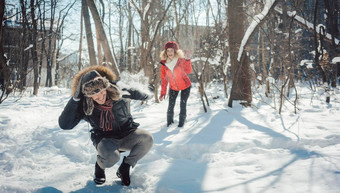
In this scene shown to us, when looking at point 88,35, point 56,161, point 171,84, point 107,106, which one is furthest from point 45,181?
point 88,35

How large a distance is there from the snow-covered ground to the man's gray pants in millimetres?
198

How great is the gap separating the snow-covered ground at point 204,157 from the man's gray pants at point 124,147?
0.20 meters

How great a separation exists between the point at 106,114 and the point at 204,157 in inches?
47.0

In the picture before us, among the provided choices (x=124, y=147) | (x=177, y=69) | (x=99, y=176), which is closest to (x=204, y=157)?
(x=124, y=147)

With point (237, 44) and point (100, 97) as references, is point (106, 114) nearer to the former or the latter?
point (100, 97)

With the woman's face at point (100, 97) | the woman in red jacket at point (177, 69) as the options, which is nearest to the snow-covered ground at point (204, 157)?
the woman in red jacket at point (177, 69)

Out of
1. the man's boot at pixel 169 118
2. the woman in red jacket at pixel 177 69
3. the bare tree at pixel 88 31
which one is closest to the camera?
the woman in red jacket at pixel 177 69

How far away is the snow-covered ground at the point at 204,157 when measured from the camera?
167cm

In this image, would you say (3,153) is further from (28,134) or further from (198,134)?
(198,134)

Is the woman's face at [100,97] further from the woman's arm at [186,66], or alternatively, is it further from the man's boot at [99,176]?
the woman's arm at [186,66]

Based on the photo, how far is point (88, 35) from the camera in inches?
311

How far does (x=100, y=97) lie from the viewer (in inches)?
67.5

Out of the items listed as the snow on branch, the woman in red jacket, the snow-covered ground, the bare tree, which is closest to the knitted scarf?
the snow-covered ground

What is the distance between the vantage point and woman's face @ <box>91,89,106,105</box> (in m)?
1.68
